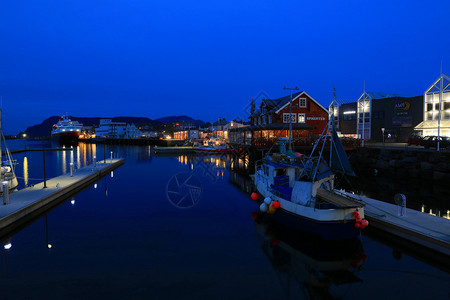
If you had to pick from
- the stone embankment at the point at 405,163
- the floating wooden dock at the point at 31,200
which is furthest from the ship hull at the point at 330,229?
the stone embankment at the point at 405,163

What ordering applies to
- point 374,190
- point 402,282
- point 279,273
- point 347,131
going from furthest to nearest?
1. point 347,131
2. point 374,190
3. point 279,273
4. point 402,282

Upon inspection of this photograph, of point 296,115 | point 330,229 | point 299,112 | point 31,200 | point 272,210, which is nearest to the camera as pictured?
point 330,229

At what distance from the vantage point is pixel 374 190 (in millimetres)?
28625

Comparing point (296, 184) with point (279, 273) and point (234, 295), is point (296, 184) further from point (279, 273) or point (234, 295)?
point (234, 295)

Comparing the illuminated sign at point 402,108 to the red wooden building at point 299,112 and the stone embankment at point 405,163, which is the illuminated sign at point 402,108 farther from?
the stone embankment at point 405,163

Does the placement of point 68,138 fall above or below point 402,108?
below

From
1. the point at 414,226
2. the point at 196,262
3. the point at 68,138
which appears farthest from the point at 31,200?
the point at 68,138

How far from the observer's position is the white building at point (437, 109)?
156 ft

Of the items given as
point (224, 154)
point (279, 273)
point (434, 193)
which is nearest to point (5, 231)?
point (279, 273)

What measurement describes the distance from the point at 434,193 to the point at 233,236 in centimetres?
2235

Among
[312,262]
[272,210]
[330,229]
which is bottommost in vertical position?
[312,262]

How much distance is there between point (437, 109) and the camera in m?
49.9

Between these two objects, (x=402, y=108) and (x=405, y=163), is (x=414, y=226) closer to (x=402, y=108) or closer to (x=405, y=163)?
(x=405, y=163)

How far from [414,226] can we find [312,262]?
538 centimetres
